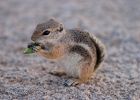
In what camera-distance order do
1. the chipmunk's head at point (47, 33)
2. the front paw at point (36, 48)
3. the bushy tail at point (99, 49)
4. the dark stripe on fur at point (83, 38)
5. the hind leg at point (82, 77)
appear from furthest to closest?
the bushy tail at point (99, 49) → the dark stripe on fur at point (83, 38) → the hind leg at point (82, 77) → the front paw at point (36, 48) → the chipmunk's head at point (47, 33)

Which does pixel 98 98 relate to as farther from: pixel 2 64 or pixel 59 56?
pixel 2 64

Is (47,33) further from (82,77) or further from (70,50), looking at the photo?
(82,77)

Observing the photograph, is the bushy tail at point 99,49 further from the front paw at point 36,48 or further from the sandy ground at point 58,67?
the front paw at point 36,48

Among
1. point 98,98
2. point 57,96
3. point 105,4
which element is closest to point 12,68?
point 57,96

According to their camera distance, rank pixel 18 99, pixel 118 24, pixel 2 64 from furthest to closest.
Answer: pixel 118 24
pixel 2 64
pixel 18 99

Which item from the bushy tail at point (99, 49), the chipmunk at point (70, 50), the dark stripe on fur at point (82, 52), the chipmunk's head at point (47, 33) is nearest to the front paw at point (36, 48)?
the chipmunk at point (70, 50)

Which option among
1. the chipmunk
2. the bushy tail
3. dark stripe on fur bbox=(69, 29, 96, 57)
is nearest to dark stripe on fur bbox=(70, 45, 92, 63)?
the chipmunk

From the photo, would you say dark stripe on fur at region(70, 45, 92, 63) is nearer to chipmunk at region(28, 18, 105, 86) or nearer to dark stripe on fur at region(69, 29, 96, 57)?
chipmunk at region(28, 18, 105, 86)
